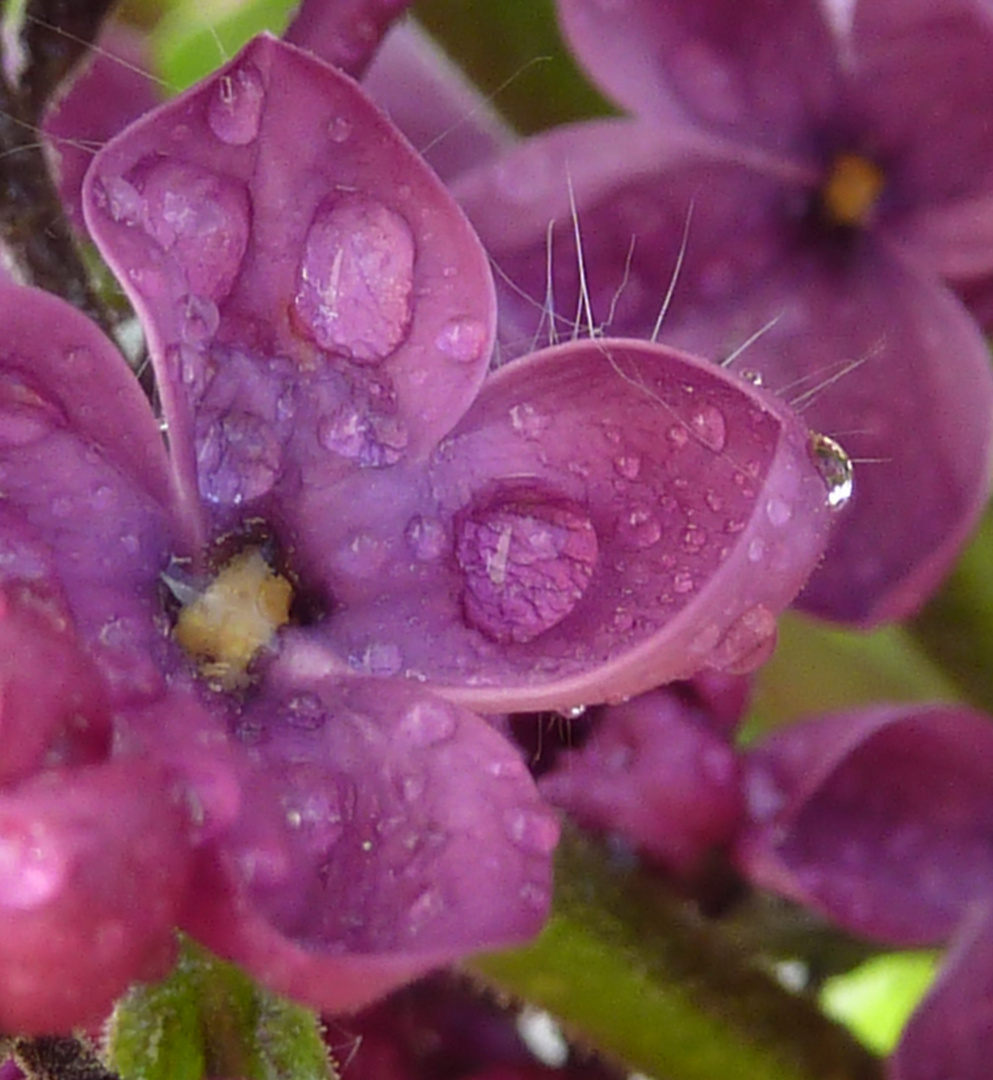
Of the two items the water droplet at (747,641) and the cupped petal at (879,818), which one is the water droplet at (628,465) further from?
the cupped petal at (879,818)

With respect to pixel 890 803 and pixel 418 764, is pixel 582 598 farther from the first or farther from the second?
pixel 890 803

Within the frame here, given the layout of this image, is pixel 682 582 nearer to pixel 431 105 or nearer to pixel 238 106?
pixel 238 106

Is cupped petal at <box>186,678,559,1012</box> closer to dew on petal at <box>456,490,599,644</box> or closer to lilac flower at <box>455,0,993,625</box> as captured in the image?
dew on petal at <box>456,490,599,644</box>

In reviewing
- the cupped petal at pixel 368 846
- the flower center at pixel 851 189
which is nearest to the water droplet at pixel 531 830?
the cupped petal at pixel 368 846

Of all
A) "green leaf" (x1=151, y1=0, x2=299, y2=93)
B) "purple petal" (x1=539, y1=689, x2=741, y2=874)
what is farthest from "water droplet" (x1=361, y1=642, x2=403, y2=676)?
"green leaf" (x1=151, y1=0, x2=299, y2=93)

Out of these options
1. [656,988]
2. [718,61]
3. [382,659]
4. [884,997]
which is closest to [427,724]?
[382,659]

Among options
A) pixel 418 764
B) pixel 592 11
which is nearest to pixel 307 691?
pixel 418 764
